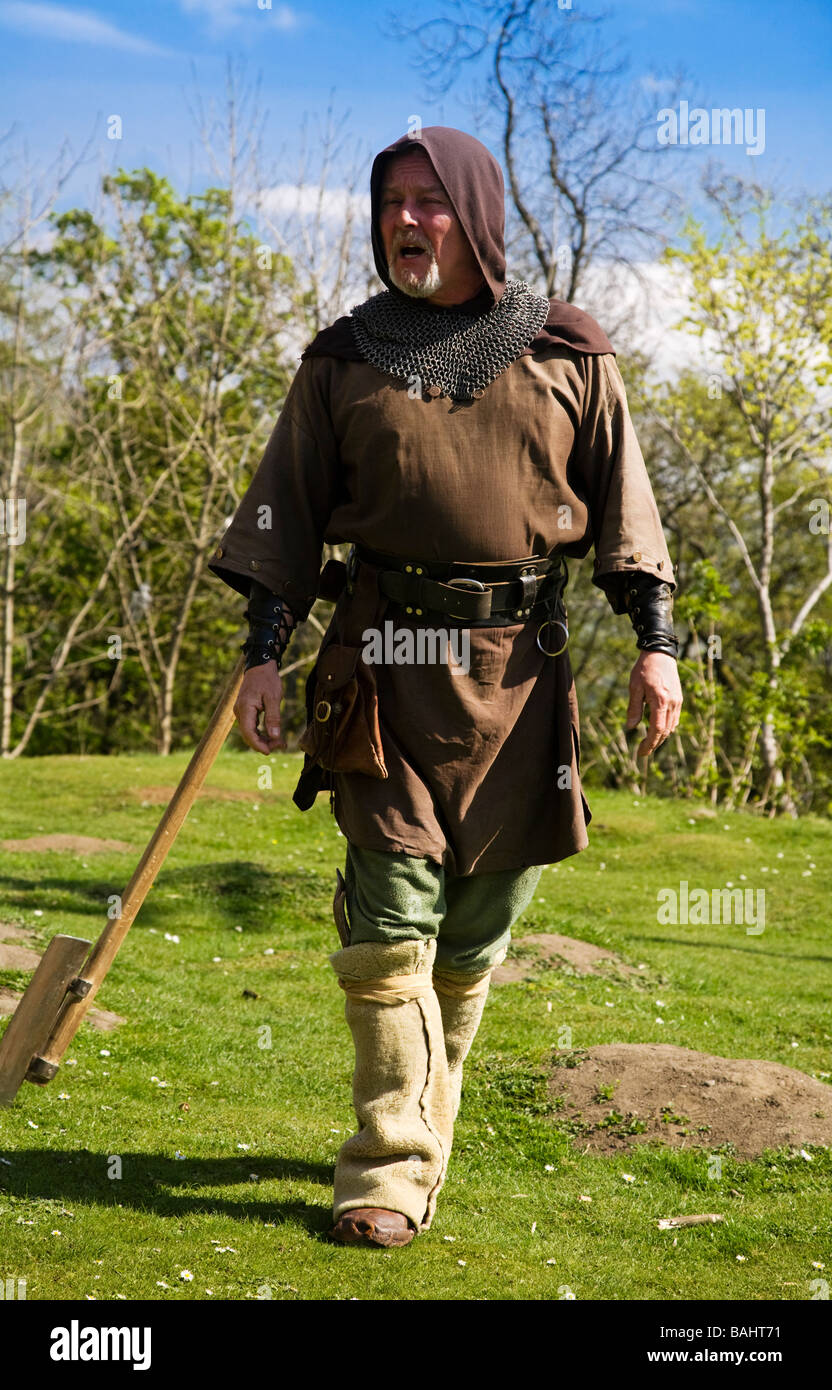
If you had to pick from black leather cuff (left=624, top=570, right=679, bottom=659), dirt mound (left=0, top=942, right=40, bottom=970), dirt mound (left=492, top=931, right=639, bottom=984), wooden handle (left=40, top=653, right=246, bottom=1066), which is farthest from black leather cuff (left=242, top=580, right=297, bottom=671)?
dirt mound (left=492, top=931, right=639, bottom=984)

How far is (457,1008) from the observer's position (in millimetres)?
3438

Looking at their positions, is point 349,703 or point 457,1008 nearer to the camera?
point 349,703

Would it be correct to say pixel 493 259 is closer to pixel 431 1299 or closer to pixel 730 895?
pixel 431 1299

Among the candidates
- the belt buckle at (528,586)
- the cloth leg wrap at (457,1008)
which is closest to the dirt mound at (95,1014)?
the cloth leg wrap at (457,1008)

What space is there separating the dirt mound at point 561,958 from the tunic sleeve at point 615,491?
131 inches

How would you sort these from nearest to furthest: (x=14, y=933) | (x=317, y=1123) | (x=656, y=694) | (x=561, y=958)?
1. (x=656, y=694)
2. (x=317, y=1123)
3. (x=14, y=933)
4. (x=561, y=958)

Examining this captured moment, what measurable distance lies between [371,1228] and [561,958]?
3.79 m

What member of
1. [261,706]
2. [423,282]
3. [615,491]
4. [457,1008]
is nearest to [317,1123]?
[457,1008]

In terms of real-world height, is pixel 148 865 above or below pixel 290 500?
below

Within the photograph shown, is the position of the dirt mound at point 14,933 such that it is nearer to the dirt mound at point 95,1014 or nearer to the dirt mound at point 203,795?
the dirt mound at point 95,1014

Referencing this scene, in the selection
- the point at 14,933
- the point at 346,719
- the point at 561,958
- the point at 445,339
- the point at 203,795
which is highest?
the point at 445,339

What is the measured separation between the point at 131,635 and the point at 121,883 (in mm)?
12318

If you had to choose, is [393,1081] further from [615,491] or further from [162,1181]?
[615,491]

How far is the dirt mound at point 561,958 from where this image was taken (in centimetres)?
639
